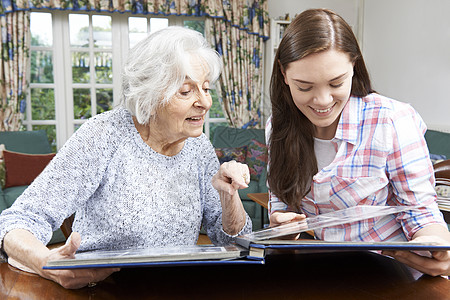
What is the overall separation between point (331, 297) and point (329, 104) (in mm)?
477

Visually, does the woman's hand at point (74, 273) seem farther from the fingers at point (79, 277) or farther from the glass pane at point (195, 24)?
the glass pane at point (195, 24)

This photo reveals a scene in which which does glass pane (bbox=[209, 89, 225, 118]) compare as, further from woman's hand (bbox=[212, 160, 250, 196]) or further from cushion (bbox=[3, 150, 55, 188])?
woman's hand (bbox=[212, 160, 250, 196])

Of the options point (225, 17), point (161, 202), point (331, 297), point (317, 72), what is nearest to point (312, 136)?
point (317, 72)

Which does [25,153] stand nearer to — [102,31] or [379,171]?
[102,31]

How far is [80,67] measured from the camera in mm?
4570

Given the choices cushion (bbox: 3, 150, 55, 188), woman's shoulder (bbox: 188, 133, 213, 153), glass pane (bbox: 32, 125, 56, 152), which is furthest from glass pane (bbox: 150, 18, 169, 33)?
woman's shoulder (bbox: 188, 133, 213, 153)

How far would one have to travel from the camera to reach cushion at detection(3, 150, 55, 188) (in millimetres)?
3715

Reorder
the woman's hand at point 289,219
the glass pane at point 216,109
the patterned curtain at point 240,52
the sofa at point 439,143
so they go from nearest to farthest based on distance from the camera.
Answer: the woman's hand at point 289,219 → the sofa at point 439,143 → the patterned curtain at point 240,52 → the glass pane at point 216,109

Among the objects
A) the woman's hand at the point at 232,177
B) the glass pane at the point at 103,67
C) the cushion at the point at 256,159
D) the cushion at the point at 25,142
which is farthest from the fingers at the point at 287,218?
the glass pane at the point at 103,67

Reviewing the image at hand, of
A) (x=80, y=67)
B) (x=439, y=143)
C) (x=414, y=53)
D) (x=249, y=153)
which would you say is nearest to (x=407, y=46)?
(x=414, y=53)

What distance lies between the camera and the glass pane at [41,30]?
4422mm

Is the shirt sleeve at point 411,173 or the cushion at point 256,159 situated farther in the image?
the cushion at point 256,159

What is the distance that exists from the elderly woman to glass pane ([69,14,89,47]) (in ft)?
12.1

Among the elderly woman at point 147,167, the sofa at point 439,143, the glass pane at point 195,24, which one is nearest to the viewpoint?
the elderly woman at point 147,167
